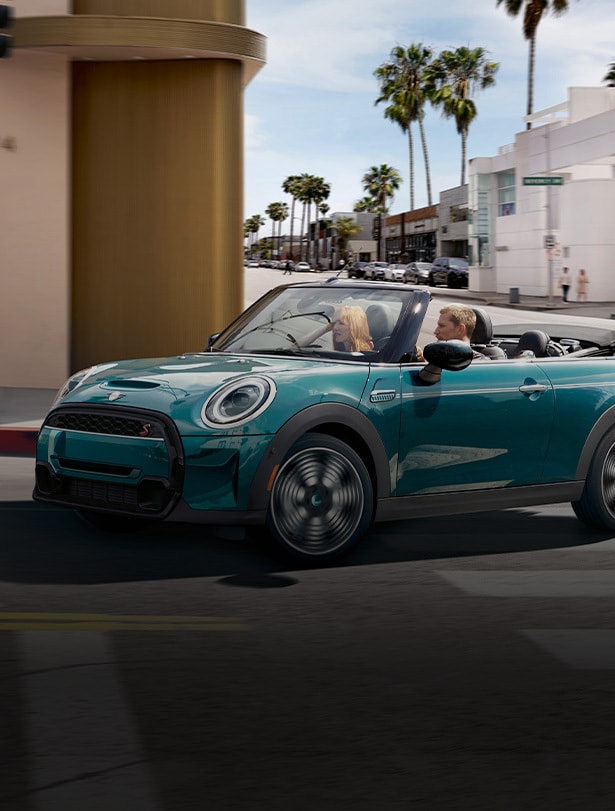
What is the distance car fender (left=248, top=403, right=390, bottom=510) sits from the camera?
604cm

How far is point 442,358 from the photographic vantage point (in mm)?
6582

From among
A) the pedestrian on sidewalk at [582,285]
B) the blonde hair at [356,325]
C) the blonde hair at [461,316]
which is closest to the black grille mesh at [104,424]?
the blonde hair at [356,325]

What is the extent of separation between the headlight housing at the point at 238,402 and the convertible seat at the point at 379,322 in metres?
0.86

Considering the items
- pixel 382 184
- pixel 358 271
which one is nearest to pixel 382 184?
pixel 382 184

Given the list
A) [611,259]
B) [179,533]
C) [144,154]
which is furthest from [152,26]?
[611,259]

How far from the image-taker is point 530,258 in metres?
55.9

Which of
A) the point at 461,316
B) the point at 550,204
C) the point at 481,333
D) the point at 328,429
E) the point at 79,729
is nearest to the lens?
the point at 79,729

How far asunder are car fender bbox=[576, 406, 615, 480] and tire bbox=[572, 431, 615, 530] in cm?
4

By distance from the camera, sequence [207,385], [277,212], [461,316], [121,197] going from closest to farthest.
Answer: [207,385]
[461,316]
[121,197]
[277,212]

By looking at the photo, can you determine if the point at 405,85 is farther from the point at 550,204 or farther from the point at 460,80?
the point at 550,204

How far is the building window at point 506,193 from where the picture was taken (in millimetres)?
60531

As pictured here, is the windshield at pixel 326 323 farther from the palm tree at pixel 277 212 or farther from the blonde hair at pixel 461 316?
the palm tree at pixel 277 212

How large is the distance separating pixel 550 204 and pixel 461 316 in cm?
3865

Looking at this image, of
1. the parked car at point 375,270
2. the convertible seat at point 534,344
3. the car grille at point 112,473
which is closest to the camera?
the car grille at point 112,473
